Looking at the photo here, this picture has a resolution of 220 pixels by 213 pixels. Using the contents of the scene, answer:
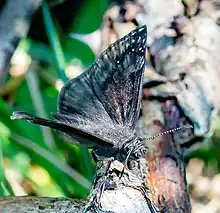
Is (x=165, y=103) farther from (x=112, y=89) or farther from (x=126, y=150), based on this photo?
(x=126, y=150)

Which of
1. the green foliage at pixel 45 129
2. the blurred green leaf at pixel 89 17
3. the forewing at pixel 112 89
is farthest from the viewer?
the blurred green leaf at pixel 89 17

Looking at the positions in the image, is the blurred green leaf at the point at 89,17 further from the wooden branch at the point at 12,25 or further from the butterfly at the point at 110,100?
the butterfly at the point at 110,100

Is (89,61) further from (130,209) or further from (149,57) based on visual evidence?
(130,209)

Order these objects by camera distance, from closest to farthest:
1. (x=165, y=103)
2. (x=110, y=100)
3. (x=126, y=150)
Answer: (x=126, y=150) → (x=110, y=100) → (x=165, y=103)

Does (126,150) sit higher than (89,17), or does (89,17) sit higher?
(89,17)

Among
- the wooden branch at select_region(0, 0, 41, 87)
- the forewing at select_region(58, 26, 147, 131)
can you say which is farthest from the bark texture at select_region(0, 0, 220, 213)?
the wooden branch at select_region(0, 0, 41, 87)

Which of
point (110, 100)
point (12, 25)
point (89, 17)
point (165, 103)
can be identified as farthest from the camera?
point (89, 17)

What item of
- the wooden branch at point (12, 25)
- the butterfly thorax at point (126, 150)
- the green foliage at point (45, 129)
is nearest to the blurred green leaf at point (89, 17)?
the green foliage at point (45, 129)

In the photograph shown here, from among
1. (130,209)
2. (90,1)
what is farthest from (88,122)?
(90,1)

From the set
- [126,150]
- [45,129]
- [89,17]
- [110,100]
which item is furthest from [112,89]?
[89,17]
